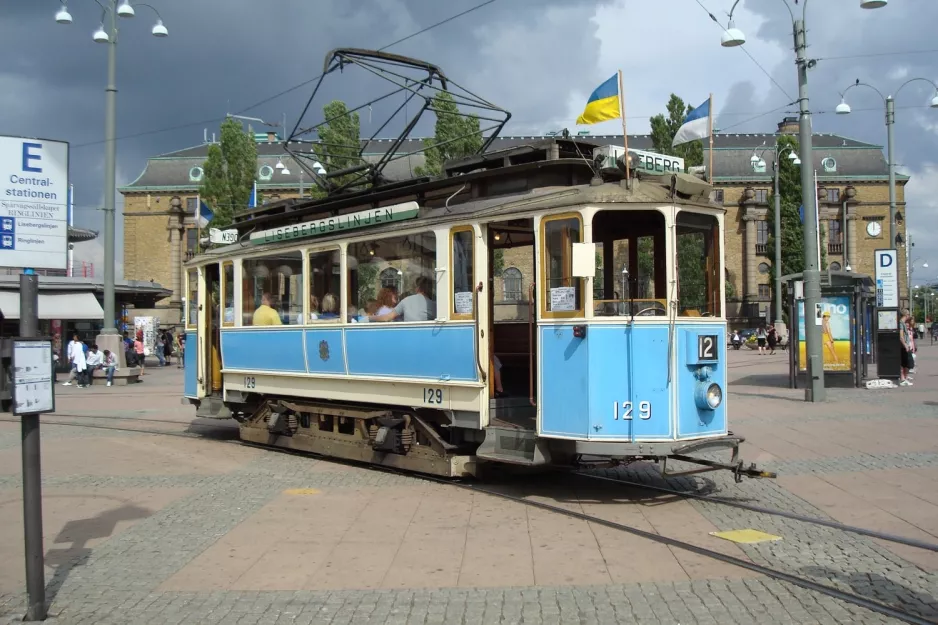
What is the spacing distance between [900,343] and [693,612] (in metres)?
18.1

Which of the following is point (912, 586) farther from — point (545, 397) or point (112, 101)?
point (112, 101)

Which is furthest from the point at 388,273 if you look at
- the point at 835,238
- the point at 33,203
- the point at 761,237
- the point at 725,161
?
the point at 835,238

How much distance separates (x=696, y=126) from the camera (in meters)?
10.6

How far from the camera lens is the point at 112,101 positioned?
82.6 ft

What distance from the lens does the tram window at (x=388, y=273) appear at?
9.87m

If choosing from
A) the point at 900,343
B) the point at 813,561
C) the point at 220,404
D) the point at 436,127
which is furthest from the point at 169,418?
the point at 436,127

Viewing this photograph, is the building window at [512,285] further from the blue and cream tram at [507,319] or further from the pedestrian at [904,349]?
the pedestrian at [904,349]

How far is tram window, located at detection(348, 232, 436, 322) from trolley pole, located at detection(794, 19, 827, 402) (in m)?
10.5

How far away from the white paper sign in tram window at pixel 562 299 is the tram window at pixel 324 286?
3438 millimetres

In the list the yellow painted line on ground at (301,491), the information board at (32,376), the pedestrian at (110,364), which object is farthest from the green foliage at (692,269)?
the pedestrian at (110,364)

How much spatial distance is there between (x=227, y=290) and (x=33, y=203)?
770 centimetres

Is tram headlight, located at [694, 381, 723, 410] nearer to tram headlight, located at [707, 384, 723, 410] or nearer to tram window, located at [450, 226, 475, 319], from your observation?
tram headlight, located at [707, 384, 723, 410]

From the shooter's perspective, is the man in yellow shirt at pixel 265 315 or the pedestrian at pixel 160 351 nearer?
the man in yellow shirt at pixel 265 315

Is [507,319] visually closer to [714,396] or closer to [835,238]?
[714,396]
